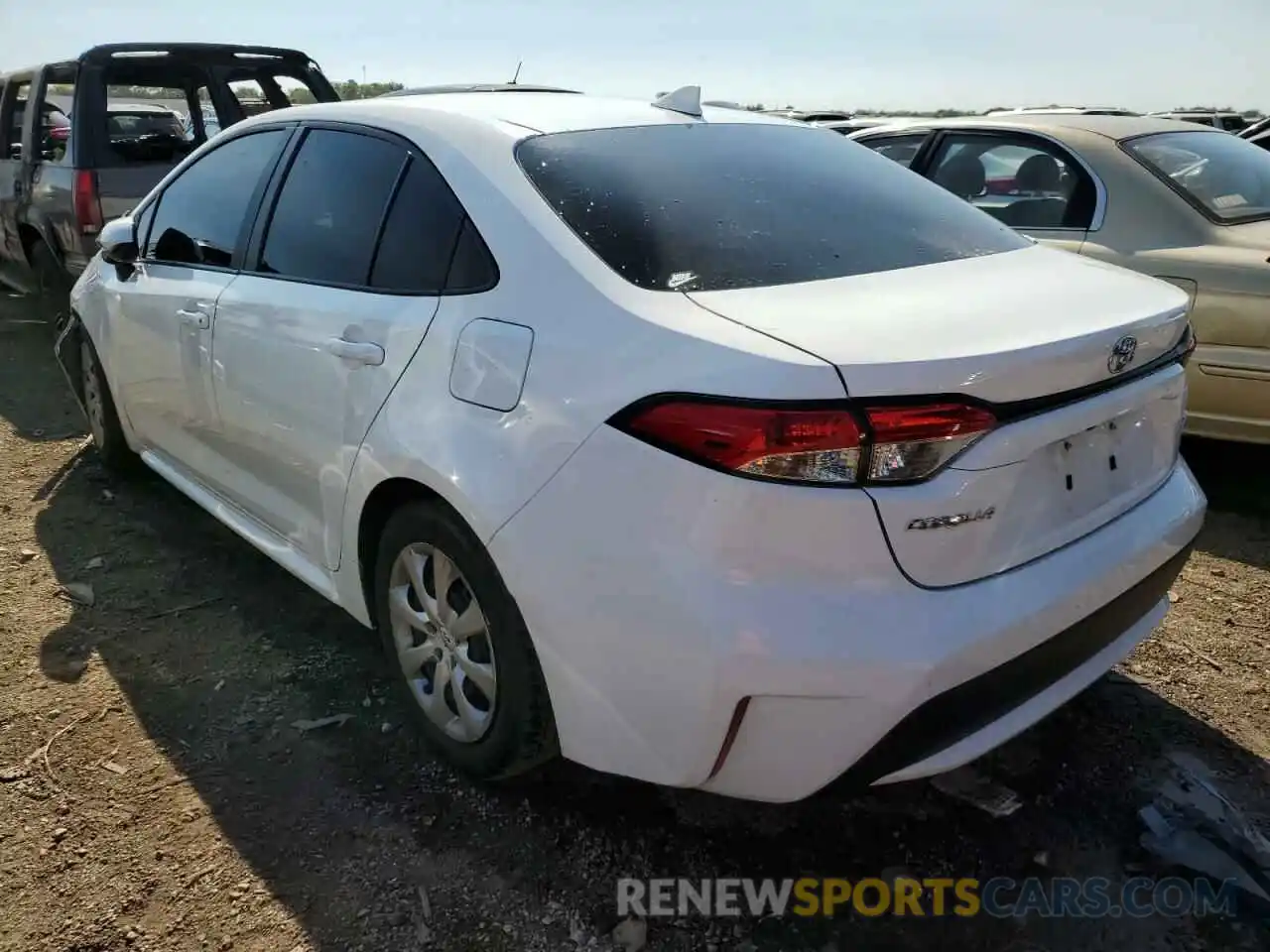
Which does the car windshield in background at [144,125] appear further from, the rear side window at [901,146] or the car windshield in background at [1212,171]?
the car windshield in background at [1212,171]

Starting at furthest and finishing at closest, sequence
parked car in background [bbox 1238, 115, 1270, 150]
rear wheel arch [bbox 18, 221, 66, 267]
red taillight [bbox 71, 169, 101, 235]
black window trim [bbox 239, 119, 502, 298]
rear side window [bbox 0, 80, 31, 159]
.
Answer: parked car in background [bbox 1238, 115, 1270, 150] → rear side window [bbox 0, 80, 31, 159] → rear wheel arch [bbox 18, 221, 66, 267] → red taillight [bbox 71, 169, 101, 235] → black window trim [bbox 239, 119, 502, 298]

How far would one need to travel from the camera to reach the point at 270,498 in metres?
3.08

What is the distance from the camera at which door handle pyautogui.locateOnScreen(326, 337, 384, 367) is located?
7.99 feet

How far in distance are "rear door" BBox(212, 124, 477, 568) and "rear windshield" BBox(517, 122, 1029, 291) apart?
358mm

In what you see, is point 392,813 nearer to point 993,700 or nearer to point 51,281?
point 993,700

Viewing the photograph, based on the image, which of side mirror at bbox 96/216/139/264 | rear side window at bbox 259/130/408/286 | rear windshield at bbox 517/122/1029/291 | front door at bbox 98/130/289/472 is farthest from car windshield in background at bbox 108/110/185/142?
rear windshield at bbox 517/122/1029/291

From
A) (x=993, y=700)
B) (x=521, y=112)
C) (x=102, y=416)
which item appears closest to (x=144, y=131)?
(x=102, y=416)

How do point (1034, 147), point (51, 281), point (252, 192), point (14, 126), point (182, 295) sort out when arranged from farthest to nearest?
point (14, 126) < point (51, 281) < point (1034, 147) < point (182, 295) < point (252, 192)

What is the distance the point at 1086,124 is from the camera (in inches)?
186

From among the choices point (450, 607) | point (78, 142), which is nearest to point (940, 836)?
point (450, 607)

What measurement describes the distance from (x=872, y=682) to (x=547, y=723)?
787mm

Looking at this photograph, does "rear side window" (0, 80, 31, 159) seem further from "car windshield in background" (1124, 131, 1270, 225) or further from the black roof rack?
"car windshield in background" (1124, 131, 1270, 225)

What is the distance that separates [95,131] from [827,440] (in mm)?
6090

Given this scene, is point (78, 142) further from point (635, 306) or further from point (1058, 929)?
point (1058, 929)
